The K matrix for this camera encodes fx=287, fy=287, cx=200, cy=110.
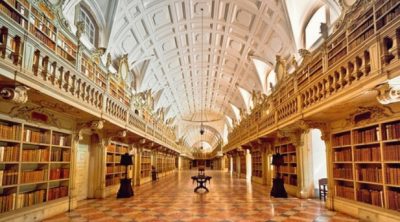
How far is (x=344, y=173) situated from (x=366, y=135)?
140 centimetres

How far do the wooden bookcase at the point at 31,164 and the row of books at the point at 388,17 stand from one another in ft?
21.7

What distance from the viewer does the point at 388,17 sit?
13.9 ft

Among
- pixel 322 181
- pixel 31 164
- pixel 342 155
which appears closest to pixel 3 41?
pixel 31 164

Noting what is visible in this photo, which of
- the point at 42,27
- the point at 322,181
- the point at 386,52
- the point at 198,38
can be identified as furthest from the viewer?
the point at 198,38

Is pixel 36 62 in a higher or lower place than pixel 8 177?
higher

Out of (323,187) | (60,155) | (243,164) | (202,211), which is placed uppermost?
(60,155)

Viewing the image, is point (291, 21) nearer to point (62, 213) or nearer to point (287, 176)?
point (287, 176)

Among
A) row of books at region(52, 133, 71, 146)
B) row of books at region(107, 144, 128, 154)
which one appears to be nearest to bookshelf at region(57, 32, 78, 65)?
row of books at region(52, 133, 71, 146)

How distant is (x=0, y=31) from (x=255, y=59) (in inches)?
549

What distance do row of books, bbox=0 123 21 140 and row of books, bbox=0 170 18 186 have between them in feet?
2.08

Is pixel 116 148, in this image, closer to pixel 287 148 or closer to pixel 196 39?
pixel 287 148

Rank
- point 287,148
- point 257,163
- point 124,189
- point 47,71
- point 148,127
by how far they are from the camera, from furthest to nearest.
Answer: point 257,163
point 148,127
point 287,148
point 124,189
point 47,71

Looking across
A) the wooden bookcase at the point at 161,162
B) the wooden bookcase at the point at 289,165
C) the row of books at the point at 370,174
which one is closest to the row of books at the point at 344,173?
the row of books at the point at 370,174

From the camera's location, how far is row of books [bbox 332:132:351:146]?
7181 millimetres
